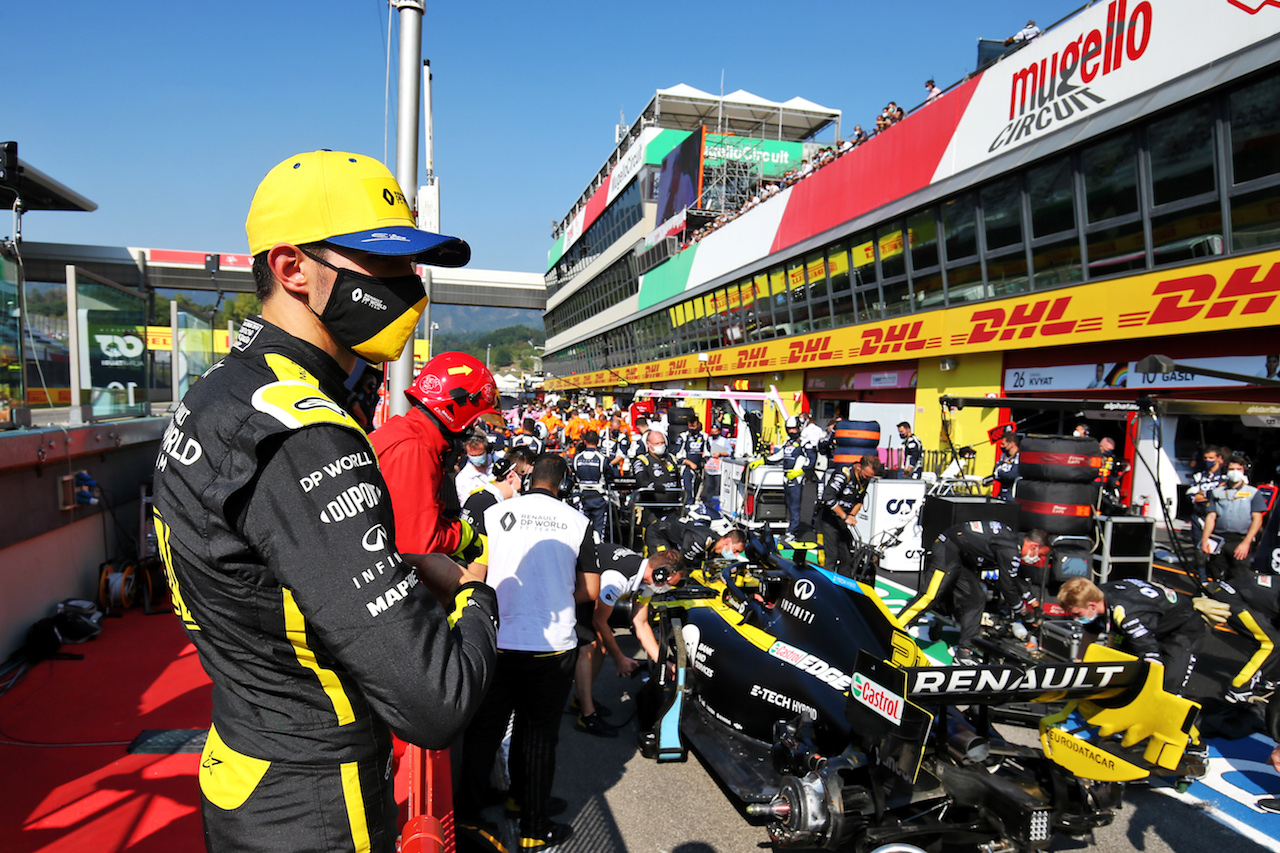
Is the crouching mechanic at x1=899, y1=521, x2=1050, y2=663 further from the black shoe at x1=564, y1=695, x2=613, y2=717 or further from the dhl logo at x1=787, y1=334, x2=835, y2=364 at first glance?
the dhl logo at x1=787, y1=334, x2=835, y2=364

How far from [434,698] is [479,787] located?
3.01 m

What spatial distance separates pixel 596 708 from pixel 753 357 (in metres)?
21.0

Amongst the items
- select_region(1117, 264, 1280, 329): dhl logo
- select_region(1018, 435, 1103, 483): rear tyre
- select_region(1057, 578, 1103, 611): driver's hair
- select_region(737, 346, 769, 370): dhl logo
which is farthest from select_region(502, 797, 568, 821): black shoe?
select_region(737, 346, 769, 370): dhl logo

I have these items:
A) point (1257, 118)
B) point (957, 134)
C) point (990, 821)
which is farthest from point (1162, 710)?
point (957, 134)

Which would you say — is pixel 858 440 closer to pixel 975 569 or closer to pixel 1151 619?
pixel 975 569

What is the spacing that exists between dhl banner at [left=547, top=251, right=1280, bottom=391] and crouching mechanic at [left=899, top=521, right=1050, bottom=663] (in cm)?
635

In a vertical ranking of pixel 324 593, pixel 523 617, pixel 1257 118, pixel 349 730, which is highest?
pixel 1257 118

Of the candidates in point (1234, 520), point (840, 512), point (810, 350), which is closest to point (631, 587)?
point (840, 512)

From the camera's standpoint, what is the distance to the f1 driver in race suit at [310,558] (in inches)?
41.7

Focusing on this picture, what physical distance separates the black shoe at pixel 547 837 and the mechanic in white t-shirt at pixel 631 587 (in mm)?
1271

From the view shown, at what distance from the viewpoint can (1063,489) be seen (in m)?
8.68

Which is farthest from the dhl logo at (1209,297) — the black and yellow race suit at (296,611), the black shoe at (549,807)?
the black and yellow race suit at (296,611)

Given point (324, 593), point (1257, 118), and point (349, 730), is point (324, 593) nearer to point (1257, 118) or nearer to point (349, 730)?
point (349, 730)

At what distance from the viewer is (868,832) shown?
3.12 meters
